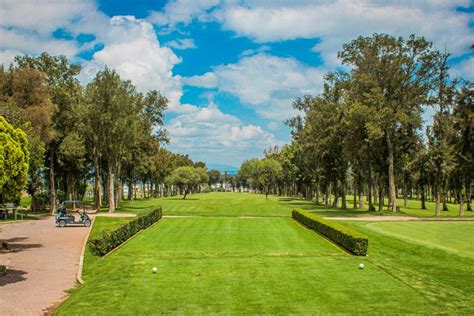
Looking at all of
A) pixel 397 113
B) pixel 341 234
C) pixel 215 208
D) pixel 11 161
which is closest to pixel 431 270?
pixel 341 234

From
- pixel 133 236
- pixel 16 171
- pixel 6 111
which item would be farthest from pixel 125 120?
pixel 16 171

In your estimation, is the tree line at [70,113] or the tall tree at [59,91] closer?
the tree line at [70,113]

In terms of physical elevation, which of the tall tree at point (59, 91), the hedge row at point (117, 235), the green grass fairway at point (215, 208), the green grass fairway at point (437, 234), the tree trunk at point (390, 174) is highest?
the tall tree at point (59, 91)

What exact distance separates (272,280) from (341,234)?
8.27 meters

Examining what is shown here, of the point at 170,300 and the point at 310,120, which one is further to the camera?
the point at 310,120

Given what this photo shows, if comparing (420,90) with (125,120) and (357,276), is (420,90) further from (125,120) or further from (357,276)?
(357,276)

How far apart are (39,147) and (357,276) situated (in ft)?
77.4

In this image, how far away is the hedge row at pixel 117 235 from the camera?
68.8ft

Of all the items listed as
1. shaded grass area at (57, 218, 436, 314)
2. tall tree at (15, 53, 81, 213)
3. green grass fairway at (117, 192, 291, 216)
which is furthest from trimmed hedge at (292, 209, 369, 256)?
tall tree at (15, 53, 81, 213)

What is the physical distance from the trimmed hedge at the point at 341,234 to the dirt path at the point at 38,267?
1207cm

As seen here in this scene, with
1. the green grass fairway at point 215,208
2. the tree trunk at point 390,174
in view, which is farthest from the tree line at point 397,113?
the green grass fairway at point 215,208

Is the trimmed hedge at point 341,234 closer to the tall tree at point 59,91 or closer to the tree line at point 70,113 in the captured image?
the tree line at point 70,113

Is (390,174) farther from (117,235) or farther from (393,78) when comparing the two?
(117,235)

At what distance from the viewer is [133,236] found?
27672 millimetres
